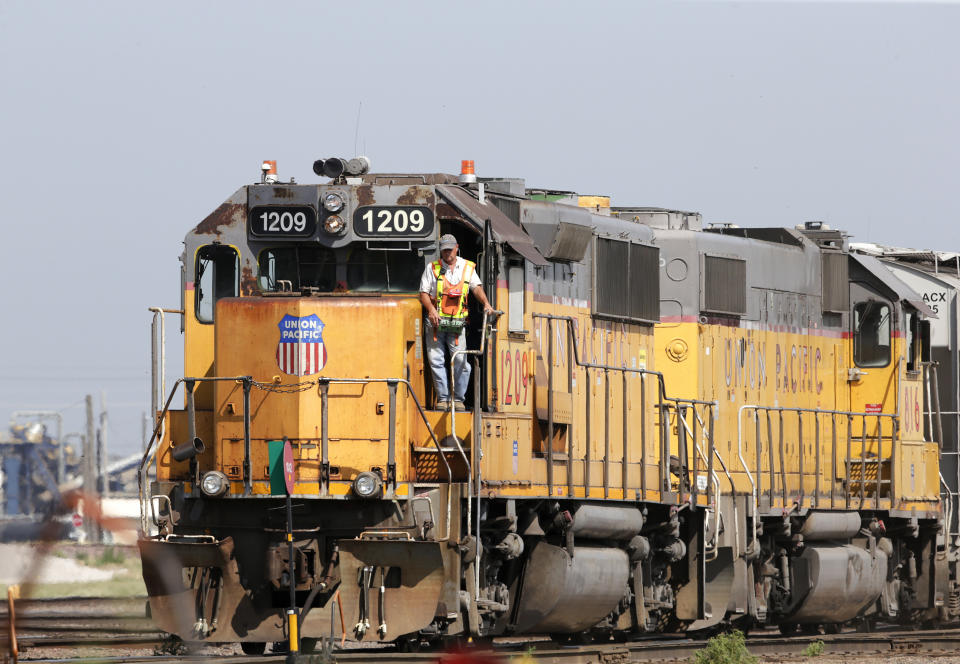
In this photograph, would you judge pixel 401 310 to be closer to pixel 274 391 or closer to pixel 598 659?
pixel 274 391

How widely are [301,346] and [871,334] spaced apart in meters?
8.90

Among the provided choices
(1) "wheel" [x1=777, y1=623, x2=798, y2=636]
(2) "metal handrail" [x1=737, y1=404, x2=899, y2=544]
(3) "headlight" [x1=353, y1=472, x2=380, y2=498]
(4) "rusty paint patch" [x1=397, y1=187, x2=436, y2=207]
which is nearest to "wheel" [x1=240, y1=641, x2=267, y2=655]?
(3) "headlight" [x1=353, y1=472, x2=380, y2=498]

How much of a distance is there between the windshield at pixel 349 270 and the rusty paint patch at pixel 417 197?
37 centimetres

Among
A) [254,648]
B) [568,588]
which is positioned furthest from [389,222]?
[254,648]

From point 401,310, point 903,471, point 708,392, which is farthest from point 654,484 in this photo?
point 903,471

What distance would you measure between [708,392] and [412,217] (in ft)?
17.1

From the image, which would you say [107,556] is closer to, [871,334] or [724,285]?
[724,285]

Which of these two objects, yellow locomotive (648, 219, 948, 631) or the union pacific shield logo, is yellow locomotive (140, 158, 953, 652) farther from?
yellow locomotive (648, 219, 948, 631)

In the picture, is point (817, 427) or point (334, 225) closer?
point (334, 225)

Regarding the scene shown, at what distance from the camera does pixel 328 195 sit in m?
12.9

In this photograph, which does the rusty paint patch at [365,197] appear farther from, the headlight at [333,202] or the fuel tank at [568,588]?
the fuel tank at [568,588]

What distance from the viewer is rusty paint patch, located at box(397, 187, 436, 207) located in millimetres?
12984

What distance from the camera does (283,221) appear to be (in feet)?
42.8

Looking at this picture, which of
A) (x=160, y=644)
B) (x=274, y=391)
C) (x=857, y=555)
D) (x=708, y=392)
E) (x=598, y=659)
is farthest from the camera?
(x=857, y=555)
